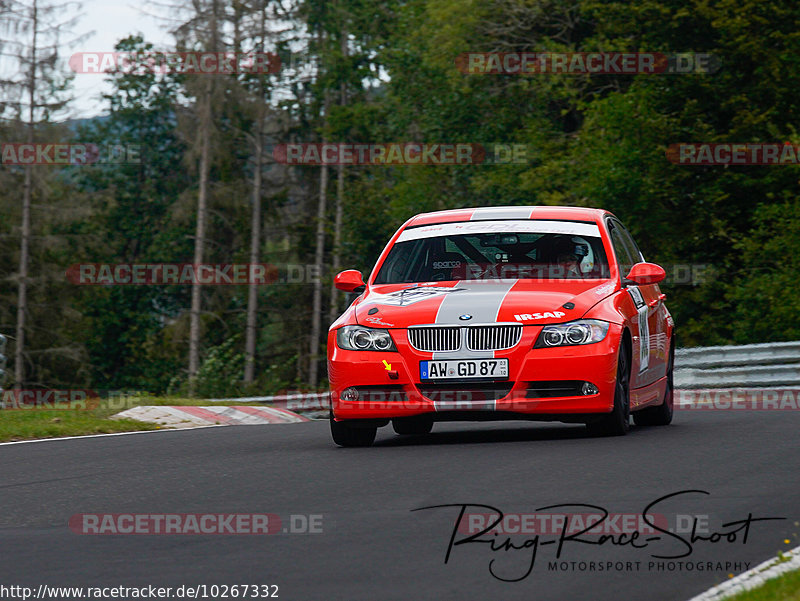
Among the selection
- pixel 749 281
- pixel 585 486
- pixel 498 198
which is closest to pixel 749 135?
pixel 749 281

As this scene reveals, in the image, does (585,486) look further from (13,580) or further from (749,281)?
(749,281)

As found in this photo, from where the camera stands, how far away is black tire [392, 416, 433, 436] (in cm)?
1050

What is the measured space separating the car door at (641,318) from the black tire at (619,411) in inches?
10.0

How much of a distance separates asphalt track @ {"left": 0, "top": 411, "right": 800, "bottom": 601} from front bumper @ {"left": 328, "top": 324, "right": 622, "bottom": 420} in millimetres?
274

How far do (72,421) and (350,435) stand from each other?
4.91 m

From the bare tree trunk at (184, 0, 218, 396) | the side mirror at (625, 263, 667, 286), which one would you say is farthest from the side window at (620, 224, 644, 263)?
the bare tree trunk at (184, 0, 218, 396)

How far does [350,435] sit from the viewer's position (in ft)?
33.4

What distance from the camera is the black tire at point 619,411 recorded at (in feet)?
31.8

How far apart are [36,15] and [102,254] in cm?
1531
